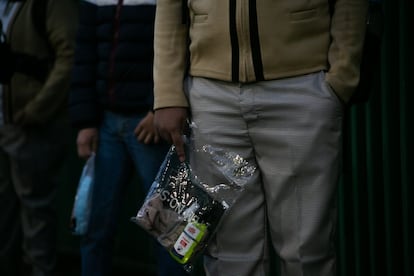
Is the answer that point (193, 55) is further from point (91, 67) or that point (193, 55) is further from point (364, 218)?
point (364, 218)

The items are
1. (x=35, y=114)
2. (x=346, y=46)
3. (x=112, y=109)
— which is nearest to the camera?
(x=346, y=46)

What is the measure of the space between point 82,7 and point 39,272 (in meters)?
1.66

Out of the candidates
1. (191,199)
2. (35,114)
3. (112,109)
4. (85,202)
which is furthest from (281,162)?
(35,114)

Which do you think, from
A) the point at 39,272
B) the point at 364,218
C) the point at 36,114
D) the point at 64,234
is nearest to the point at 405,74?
the point at 364,218

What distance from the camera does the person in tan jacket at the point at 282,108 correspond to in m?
2.67

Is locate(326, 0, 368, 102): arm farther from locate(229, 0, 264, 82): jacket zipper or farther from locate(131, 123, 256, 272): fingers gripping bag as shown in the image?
locate(131, 123, 256, 272): fingers gripping bag

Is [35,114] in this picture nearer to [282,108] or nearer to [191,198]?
[191,198]

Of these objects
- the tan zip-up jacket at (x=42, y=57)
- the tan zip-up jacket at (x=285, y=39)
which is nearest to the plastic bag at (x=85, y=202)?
the tan zip-up jacket at (x=42, y=57)

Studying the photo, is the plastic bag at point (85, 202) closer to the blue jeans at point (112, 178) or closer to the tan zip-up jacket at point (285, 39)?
the blue jeans at point (112, 178)

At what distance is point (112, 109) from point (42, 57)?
105 centimetres

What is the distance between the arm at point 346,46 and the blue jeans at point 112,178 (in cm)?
104

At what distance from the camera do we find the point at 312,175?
269cm

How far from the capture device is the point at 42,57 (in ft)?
14.5

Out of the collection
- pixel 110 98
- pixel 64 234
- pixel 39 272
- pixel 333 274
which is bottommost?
pixel 64 234
